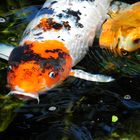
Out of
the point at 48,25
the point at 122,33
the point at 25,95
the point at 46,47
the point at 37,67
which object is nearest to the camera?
the point at 25,95

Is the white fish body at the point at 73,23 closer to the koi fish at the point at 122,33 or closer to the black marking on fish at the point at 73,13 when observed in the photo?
the black marking on fish at the point at 73,13

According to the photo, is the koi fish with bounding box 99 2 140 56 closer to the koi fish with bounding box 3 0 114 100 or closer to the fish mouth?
the koi fish with bounding box 3 0 114 100

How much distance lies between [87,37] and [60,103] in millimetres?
839

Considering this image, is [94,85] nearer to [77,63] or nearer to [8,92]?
[77,63]

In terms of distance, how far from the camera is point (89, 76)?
12.7ft

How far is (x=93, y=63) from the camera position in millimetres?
4176

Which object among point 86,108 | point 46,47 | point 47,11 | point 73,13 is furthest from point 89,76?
point 47,11

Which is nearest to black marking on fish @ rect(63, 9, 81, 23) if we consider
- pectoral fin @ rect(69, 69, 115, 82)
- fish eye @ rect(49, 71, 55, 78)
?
pectoral fin @ rect(69, 69, 115, 82)

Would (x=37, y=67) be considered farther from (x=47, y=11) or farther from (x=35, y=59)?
(x=47, y=11)

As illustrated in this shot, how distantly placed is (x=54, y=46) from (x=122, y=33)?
778mm

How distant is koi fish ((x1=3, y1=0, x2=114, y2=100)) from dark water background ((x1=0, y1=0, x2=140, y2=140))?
0.12 m

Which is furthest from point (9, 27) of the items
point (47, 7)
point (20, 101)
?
point (20, 101)

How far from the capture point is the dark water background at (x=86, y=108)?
3461 mm

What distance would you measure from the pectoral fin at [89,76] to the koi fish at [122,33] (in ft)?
1.49
